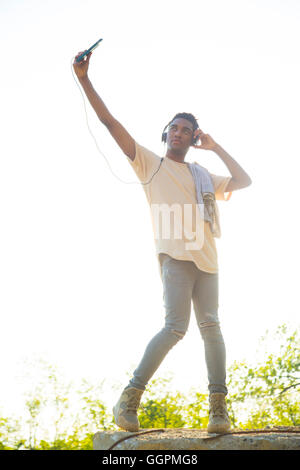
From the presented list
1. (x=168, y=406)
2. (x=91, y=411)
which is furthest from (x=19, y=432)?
(x=168, y=406)

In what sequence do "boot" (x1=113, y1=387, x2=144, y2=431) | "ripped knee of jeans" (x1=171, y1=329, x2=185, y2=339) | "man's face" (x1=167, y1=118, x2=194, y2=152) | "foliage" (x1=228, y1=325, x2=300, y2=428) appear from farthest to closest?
"foliage" (x1=228, y1=325, x2=300, y2=428)
"man's face" (x1=167, y1=118, x2=194, y2=152)
"ripped knee of jeans" (x1=171, y1=329, x2=185, y2=339)
"boot" (x1=113, y1=387, x2=144, y2=431)

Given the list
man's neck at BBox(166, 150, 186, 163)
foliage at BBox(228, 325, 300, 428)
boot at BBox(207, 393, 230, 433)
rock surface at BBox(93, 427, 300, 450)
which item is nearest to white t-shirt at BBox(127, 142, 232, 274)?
man's neck at BBox(166, 150, 186, 163)

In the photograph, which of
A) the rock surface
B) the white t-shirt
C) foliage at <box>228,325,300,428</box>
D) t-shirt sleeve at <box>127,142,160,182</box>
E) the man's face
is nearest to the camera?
the rock surface

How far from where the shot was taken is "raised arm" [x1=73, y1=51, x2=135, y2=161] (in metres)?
3.03

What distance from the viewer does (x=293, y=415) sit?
65.5 ft

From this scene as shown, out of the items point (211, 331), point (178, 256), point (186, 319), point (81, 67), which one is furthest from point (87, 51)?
point (211, 331)

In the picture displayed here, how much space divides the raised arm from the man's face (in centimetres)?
54

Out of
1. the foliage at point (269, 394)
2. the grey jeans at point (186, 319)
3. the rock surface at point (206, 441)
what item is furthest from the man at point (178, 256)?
the foliage at point (269, 394)

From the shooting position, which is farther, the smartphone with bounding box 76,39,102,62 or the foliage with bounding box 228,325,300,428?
the foliage with bounding box 228,325,300,428

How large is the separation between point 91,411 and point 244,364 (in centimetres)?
985

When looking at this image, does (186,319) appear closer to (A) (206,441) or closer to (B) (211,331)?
(B) (211,331)

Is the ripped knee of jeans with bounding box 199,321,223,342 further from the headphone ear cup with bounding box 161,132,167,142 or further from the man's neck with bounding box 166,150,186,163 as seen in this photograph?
the headphone ear cup with bounding box 161,132,167,142

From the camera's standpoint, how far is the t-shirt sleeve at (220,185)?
12.3ft
